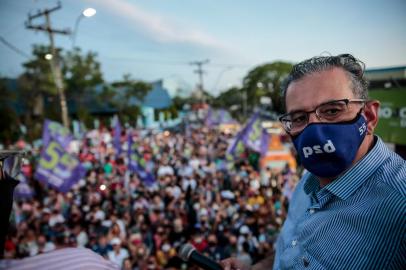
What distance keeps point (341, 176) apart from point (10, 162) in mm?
1632

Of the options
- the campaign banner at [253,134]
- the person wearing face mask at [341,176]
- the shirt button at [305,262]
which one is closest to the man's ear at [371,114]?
the person wearing face mask at [341,176]

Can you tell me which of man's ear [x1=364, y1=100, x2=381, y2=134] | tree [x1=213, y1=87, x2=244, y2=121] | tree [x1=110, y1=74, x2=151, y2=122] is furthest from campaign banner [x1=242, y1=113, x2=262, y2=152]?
tree [x1=213, y1=87, x2=244, y2=121]

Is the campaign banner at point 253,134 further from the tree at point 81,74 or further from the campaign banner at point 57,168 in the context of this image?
the tree at point 81,74

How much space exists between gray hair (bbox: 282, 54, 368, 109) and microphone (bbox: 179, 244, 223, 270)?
3.61 feet

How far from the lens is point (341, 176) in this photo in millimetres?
1368

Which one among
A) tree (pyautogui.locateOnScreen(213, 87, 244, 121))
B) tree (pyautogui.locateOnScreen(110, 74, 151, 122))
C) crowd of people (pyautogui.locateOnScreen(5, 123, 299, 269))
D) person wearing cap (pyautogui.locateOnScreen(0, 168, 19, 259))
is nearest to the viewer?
person wearing cap (pyautogui.locateOnScreen(0, 168, 19, 259))

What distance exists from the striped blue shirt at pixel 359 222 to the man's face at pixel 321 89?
30cm

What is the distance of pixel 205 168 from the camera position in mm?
12391

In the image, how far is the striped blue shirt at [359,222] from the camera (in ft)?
3.55

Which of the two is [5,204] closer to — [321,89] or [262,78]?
[321,89]

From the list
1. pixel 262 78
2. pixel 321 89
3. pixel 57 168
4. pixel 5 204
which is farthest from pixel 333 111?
pixel 262 78

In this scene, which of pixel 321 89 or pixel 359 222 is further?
pixel 321 89

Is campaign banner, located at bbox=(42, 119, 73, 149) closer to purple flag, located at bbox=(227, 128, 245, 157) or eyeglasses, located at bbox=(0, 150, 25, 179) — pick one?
purple flag, located at bbox=(227, 128, 245, 157)

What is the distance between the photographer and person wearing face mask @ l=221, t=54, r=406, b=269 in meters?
1.11
